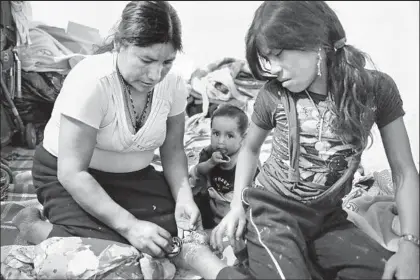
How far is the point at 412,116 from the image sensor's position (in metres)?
2.30

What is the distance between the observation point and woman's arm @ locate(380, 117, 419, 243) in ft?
3.19

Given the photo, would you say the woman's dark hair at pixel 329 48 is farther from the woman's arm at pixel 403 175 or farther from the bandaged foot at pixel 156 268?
the bandaged foot at pixel 156 268

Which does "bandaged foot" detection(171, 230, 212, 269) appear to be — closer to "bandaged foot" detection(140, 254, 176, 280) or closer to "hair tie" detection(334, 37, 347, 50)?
"bandaged foot" detection(140, 254, 176, 280)

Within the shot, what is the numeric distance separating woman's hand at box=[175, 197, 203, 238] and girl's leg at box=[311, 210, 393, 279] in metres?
0.31

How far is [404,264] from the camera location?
94cm

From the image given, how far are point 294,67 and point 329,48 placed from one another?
3.2 inches

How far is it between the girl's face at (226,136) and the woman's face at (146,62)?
53 centimetres

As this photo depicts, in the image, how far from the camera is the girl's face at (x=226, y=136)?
5.41ft

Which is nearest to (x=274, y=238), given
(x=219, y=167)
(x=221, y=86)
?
(x=219, y=167)

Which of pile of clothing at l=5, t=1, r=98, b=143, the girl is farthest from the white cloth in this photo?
pile of clothing at l=5, t=1, r=98, b=143

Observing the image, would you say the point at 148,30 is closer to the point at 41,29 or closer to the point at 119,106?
the point at 119,106

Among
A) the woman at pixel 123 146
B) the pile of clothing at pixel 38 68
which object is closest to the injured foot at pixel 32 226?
the woman at pixel 123 146

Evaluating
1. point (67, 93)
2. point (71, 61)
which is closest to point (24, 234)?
point (67, 93)

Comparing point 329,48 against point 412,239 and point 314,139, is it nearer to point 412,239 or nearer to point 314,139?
point 314,139
